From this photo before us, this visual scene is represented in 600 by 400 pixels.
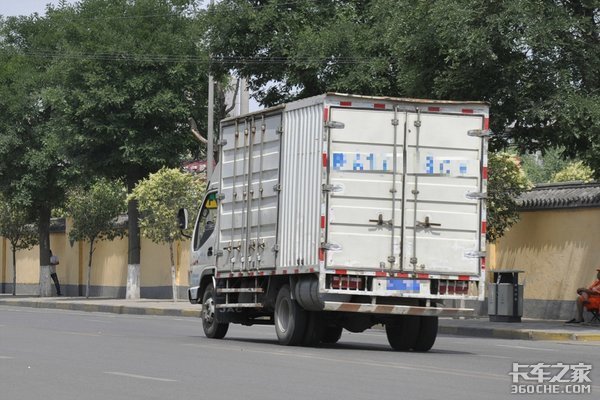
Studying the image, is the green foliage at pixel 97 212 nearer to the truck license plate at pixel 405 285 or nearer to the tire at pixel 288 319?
the tire at pixel 288 319

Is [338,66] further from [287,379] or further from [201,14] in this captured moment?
[287,379]

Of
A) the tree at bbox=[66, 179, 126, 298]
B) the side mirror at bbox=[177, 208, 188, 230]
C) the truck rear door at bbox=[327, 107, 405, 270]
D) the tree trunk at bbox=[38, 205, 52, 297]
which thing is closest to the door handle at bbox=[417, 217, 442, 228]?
the truck rear door at bbox=[327, 107, 405, 270]

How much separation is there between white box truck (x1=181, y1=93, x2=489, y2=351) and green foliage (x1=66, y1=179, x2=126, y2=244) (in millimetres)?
30857

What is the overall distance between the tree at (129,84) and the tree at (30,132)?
166 inches

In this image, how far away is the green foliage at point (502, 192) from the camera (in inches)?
1390

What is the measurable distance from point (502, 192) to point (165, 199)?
47.9 feet

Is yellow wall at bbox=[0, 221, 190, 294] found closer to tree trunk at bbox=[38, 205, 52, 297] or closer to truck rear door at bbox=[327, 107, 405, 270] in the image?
tree trunk at bbox=[38, 205, 52, 297]

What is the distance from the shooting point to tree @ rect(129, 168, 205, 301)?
46.7 metres

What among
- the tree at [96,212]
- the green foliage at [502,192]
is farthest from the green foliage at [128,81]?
the green foliage at [502,192]

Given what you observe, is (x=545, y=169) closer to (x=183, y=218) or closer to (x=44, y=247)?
(x=44, y=247)

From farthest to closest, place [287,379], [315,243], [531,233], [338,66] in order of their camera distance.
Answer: [338,66], [531,233], [315,243], [287,379]

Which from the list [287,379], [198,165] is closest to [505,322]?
[287,379]

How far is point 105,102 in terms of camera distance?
48.8 metres

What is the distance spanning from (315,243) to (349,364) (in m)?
3.80
